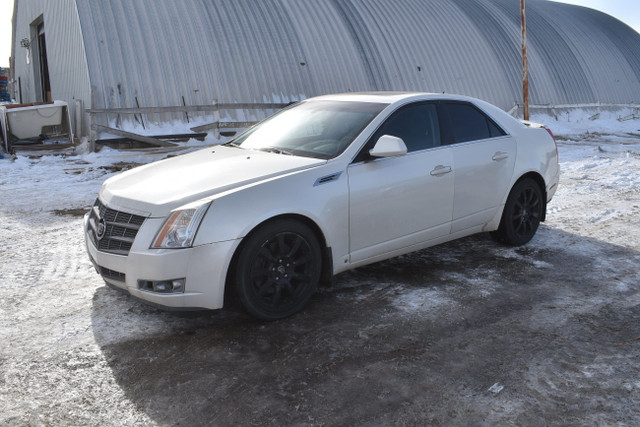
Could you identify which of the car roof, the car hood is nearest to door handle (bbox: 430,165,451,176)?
the car roof

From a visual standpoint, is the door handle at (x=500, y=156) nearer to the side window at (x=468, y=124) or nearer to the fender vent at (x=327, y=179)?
the side window at (x=468, y=124)

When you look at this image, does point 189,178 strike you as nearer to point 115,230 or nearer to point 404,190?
point 115,230

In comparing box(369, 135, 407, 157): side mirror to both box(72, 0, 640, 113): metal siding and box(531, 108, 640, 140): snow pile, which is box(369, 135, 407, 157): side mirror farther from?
box(531, 108, 640, 140): snow pile

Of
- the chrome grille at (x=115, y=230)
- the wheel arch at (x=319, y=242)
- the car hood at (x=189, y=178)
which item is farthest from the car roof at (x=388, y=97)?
the chrome grille at (x=115, y=230)

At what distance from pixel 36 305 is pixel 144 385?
5.54 ft

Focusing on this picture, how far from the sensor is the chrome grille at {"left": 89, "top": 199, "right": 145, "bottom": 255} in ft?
12.6

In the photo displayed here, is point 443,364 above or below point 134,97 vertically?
below

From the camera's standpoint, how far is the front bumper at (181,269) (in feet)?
12.0

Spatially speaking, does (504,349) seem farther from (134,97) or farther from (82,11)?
(82,11)

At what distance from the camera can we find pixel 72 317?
13.6 ft

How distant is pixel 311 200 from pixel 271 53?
518 inches

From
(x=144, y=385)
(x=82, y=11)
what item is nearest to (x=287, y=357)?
(x=144, y=385)

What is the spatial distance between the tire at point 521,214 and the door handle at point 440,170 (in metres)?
1.05

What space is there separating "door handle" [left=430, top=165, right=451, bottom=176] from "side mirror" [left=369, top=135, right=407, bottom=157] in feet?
1.75
